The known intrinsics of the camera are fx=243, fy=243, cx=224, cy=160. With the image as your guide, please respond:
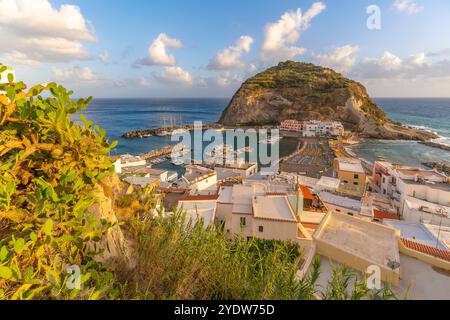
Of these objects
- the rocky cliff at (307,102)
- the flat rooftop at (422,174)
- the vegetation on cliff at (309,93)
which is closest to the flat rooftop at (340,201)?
the flat rooftop at (422,174)

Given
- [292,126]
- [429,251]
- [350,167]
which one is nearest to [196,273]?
[429,251]

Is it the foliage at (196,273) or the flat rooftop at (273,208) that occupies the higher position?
the foliage at (196,273)

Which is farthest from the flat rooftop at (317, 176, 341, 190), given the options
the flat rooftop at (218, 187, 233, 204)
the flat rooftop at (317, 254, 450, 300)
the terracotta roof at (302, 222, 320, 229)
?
the flat rooftop at (317, 254, 450, 300)

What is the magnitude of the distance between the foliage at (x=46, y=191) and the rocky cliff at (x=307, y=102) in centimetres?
6360

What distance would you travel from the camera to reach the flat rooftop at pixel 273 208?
28.4 feet

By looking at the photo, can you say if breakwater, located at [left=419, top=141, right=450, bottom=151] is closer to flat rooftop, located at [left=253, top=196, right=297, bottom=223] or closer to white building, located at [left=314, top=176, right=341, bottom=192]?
white building, located at [left=314, top=176, right=341, bottom=192]

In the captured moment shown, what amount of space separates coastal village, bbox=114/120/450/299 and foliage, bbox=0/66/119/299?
111 cm

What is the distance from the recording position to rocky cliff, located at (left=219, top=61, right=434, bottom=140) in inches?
2515

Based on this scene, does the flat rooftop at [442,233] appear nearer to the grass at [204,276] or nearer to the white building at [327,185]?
the white building at [327,185]

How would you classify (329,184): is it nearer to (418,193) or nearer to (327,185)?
(327,185)

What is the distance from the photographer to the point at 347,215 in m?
6.46
